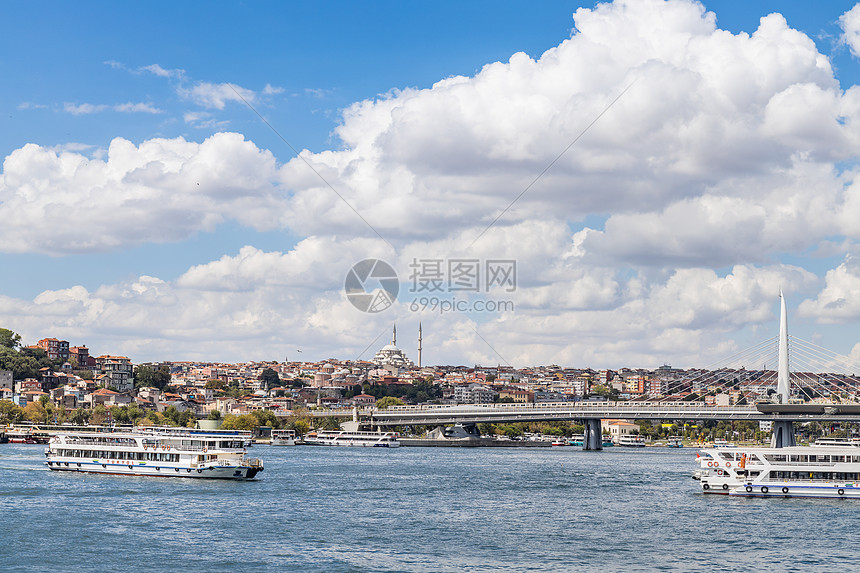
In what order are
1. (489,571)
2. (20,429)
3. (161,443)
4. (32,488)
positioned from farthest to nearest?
1. (20,429)
2. (161,443)
3. (32,488)
4. (489,571)

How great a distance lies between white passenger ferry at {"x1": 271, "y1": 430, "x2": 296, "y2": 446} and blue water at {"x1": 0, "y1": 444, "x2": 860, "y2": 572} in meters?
51.9

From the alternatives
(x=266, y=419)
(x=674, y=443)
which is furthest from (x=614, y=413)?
(x=674, y=443)

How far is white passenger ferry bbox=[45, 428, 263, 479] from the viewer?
1833 inches

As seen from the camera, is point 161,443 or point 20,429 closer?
point 161,443

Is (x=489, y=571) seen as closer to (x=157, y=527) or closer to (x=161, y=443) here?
(x=157, y=527)

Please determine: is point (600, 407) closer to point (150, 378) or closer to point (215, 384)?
point (150, 378)

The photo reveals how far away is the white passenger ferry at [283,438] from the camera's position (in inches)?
4031

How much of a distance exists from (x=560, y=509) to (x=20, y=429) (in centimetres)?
7506

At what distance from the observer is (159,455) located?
47438 mm

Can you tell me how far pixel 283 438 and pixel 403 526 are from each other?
74.1m

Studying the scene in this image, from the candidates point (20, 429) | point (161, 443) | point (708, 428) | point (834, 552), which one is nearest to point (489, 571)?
point (834, 552)

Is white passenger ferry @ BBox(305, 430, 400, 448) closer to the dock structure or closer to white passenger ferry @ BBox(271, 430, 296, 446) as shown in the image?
white passenger ferry @ BBox(271, 430, 296, 446)

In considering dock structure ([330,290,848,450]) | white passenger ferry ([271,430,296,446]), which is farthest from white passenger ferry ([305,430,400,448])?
dock structure ([330,290,848,450])

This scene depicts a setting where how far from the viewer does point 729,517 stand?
36125mm
